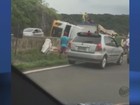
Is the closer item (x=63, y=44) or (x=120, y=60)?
(x=120, y=60)

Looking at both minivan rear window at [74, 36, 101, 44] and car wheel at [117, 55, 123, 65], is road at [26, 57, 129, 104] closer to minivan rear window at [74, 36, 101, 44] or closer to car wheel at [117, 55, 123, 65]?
car wheel at [117, 55, 123, 65]

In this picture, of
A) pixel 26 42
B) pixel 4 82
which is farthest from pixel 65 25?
pixel 4 82

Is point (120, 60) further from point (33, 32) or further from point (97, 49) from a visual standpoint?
point (33, 32)

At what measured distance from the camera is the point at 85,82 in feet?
9.61

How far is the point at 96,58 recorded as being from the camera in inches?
116

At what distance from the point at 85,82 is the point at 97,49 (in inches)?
12.4

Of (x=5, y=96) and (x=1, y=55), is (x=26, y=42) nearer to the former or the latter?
(x=1, y=55)

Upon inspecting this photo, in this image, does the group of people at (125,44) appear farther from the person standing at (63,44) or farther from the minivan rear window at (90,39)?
the person standing at (63,44)

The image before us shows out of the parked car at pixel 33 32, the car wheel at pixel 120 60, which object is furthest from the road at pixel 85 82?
the parked car at pixel 33 32

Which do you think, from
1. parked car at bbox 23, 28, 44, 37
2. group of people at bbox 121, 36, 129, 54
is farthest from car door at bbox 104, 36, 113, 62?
parked car at bbox 23, 28, 44, 37

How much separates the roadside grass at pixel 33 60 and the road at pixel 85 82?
7 centimetres

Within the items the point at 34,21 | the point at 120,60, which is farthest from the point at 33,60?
the point at 120,60

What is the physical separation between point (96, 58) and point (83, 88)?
29 centimetres

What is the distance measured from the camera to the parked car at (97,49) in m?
2.91
